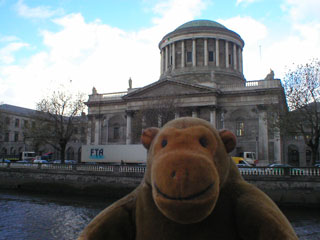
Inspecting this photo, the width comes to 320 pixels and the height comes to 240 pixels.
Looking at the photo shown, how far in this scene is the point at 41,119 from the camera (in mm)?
31609

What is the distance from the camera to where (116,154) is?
29906mm

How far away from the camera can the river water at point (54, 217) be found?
12774 mm

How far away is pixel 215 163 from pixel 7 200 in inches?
843

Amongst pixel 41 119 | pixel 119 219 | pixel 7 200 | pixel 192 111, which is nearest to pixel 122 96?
pixel 192 111

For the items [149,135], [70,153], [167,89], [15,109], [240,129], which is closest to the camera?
[149,135]

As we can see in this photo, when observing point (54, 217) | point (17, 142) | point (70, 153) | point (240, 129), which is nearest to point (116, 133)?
point (70, 153)

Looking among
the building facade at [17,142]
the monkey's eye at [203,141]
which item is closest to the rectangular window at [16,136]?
the building facade at [17,142]

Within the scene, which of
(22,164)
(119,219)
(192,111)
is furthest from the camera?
(192,111)

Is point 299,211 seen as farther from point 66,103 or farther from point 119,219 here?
point 66,103

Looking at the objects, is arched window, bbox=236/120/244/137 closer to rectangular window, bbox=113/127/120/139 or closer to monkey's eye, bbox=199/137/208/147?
rectangular window, bbox=113/127/120/139

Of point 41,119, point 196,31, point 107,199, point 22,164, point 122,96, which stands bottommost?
point 107,199

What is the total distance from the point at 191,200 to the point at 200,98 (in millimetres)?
35698

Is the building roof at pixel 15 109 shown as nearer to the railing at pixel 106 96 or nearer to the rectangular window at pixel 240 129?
the railing at pixel 106 96

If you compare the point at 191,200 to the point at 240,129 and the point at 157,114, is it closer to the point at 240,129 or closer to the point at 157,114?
the point at 157,114
